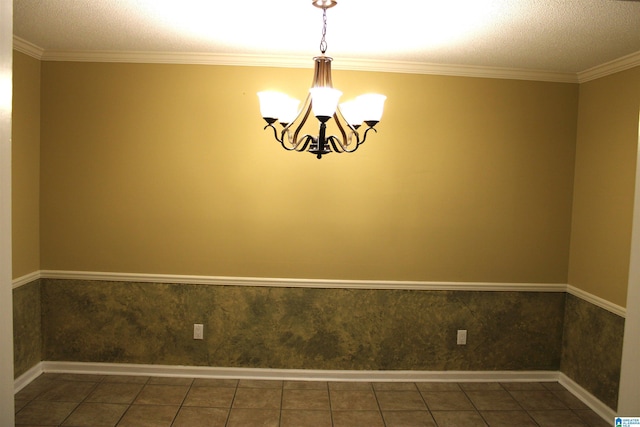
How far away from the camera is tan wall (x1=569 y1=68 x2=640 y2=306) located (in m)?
3.00

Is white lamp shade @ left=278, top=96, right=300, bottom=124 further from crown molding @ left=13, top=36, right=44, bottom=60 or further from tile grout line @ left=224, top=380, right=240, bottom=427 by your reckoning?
crown molding @ left=13, top=36, right=44, bottom=60

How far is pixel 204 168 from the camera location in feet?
11.2

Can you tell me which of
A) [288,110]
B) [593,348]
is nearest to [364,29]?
[288,110]

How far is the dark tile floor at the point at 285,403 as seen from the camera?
2945 mm

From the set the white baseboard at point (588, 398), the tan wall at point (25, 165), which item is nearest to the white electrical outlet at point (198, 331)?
the tan wall at point (25, 165)

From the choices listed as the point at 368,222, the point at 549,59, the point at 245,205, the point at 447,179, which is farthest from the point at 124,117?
the point at 549,59

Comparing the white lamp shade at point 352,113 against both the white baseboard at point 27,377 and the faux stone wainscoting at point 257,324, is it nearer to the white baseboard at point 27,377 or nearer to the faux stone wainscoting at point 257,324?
the faux stone wainscoting at point 257,324

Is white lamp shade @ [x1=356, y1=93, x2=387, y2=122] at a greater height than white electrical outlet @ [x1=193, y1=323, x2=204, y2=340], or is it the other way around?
white lamp shade @ [x1=356, y1=93, x2=387, y2=122]

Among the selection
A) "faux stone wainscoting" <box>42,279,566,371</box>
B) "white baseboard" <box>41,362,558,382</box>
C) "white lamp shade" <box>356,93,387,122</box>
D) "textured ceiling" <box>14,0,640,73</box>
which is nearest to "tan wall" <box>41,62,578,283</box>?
"faux stone wainscoting" <box>42,279,566,371</box>

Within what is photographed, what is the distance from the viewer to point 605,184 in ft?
10.5

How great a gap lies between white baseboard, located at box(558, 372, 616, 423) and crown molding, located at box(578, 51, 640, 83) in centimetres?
233

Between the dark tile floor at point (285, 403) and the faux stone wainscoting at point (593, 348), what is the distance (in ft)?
0.57

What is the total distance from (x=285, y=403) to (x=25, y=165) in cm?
255

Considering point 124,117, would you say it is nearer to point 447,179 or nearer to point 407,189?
point 407,189
